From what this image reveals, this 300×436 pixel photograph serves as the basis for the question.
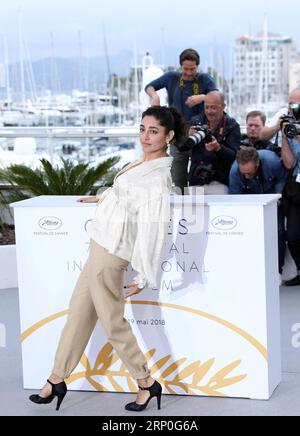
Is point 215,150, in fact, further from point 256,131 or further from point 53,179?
Result: point 53,179

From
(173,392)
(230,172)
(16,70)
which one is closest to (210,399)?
(173,392)

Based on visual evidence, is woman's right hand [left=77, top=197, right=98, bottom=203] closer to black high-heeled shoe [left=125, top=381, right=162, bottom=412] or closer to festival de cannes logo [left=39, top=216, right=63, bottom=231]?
festival de cannes logo [left=39, top=216, right=63, bottom=231]

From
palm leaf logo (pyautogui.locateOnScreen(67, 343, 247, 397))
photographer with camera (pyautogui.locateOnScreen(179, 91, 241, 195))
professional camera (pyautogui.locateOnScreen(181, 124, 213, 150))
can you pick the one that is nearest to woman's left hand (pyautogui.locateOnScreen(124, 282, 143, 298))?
palm leaf logo (pyautogui.locateOnScreen(67, 343, 247, 397))

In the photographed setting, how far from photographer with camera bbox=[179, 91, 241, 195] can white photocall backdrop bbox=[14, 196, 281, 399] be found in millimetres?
3059

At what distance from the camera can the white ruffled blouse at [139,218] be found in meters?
4.94

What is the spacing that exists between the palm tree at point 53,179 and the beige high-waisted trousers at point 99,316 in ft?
15.2

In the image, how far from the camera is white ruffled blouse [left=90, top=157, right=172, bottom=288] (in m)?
4.94

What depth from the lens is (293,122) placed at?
815cm

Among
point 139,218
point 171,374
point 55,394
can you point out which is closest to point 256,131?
point 171,374

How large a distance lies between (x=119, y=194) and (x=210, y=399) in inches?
52.2

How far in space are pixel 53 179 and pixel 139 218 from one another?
4883mm

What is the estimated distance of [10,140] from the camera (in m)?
12.1

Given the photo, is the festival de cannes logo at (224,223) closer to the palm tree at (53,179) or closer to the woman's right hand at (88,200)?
the woman's right hand at (88,200)

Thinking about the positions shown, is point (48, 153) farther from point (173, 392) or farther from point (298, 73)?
point (173, 392)
